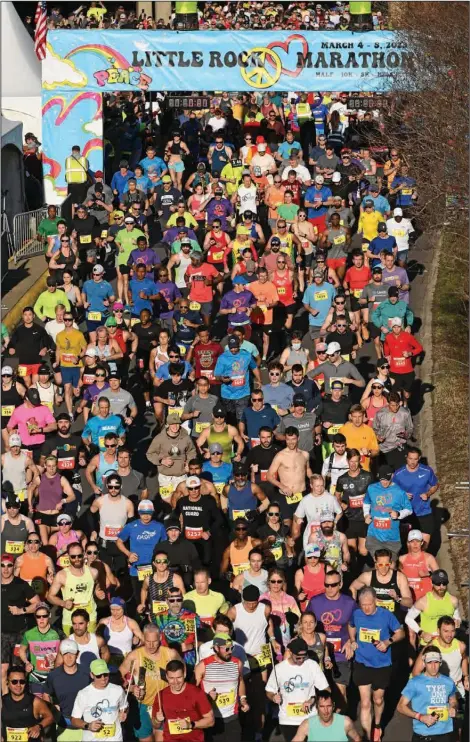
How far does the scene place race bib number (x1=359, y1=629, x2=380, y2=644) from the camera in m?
16.7

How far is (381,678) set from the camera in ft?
55.1

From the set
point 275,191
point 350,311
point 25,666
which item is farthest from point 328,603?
point 275,191

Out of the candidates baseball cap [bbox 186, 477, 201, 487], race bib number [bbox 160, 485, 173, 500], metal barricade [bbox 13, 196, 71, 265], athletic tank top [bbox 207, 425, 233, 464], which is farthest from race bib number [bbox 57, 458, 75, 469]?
metal barricade [bbox 13, 196, 71, 265]

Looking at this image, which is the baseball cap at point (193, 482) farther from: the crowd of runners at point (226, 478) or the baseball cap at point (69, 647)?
the baseball cap at point (69, 647)

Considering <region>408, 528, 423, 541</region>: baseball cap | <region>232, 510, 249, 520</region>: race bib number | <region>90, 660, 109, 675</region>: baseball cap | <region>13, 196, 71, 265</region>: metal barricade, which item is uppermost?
<region>408, 528, 423, 541</region>: baseball cap

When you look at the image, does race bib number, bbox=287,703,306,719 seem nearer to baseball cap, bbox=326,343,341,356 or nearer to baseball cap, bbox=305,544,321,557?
baseball cap, bbox=305,544,321,557

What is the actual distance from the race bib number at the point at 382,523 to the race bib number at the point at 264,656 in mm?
2266

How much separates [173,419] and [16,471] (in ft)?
6.03

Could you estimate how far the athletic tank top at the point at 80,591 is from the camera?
17.7 meters

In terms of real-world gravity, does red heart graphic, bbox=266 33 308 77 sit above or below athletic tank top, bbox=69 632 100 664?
above

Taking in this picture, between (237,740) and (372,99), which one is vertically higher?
(372,99)

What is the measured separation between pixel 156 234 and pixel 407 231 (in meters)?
4.38

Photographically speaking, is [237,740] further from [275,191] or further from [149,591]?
[275,191]

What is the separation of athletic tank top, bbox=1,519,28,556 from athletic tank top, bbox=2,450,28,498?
1422 millimetres
